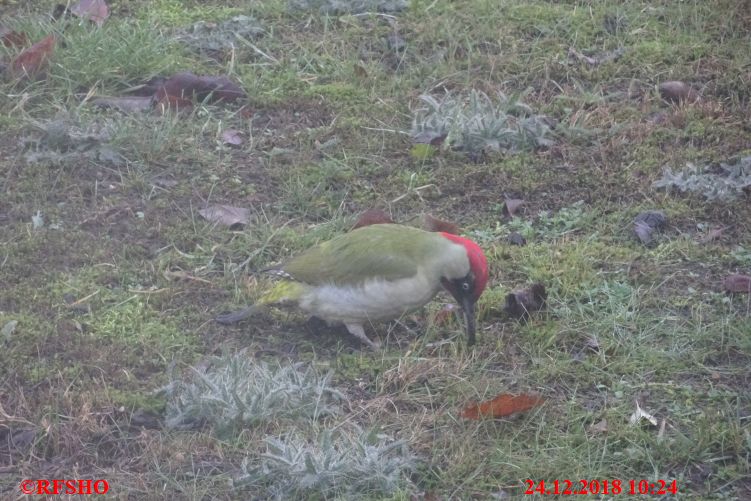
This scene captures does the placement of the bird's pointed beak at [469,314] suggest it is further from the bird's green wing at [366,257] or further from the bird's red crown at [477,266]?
the bird's green wing at [366,257]

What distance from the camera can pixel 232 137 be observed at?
6617 millimetres

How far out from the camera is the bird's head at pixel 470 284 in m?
4.95

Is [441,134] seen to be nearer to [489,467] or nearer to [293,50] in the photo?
[293,50]

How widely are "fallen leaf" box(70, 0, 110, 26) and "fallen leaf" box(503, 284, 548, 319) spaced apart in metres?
3.45

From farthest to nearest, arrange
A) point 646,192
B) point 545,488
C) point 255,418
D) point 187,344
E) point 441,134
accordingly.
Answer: point 441,134 → point 646,192 → point 187,344 → point 255,418 → point 545,488

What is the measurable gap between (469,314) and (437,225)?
0.87m

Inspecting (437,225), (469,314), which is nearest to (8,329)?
(469,314)

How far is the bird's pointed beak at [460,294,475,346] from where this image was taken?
4973 mm

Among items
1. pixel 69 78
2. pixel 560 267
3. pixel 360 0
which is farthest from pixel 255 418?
pixel 360 0

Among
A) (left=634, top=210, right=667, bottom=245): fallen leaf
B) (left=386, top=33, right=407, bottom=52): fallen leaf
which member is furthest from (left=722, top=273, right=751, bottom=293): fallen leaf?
(left=386, top=33, right=407, bottom=52): fallen leaf

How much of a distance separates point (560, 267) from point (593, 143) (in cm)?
138

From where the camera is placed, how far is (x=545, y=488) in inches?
162

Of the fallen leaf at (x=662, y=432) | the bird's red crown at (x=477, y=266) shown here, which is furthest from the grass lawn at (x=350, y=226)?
the bird's red crown at (x=477, y=266)

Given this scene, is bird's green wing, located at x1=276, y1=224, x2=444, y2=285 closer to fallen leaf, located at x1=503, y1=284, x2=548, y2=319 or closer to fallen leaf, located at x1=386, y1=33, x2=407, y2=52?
fallen leaf, located at x1=503, y1=284, x2=548, y2=319
